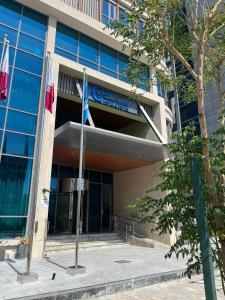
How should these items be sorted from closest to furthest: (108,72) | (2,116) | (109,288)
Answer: (109,288), (2,116), (108,72)

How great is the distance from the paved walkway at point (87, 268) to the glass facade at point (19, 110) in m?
2.65

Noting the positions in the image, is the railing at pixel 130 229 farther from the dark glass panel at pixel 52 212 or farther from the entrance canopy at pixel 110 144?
the dark glass panel at pixel 52 212

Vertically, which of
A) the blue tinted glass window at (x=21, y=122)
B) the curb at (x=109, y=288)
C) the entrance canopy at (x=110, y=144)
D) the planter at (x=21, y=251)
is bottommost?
the curb at (x=109, y=288)

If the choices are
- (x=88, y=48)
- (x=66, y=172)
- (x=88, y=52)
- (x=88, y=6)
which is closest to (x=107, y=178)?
(x=66, y=172)

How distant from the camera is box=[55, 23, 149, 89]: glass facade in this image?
57.9 feet

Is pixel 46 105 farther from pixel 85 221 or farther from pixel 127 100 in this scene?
pixel 85 221

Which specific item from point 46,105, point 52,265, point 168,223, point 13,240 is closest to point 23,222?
point 13,240

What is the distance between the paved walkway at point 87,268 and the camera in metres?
8.15

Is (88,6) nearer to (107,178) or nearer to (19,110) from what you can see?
(19,110)

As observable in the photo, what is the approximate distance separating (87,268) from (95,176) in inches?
466

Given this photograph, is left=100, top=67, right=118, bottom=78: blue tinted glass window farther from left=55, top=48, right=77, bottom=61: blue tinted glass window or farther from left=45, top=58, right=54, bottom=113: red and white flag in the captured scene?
left=45, top=58, right=54, bottom=113: red and white flag

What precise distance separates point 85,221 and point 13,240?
8.91 metres

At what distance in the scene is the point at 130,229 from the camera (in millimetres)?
20047

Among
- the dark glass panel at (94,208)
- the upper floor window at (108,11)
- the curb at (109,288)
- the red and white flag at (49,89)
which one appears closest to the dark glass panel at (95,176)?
the dark glass panel at (94,208)
